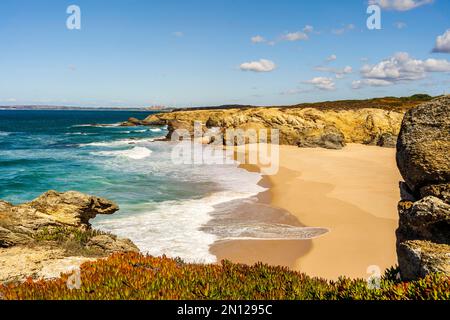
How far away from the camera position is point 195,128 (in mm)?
75500

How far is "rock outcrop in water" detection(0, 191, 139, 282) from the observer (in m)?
7.85

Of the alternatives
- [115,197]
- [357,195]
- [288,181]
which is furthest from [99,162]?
[357,195]

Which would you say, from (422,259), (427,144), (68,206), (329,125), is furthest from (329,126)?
(422,259)

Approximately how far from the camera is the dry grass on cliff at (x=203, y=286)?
540 cm

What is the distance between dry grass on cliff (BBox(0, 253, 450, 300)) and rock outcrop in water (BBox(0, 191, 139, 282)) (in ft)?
4.14

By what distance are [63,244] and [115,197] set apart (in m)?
13.3

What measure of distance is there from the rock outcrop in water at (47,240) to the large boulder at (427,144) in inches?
279

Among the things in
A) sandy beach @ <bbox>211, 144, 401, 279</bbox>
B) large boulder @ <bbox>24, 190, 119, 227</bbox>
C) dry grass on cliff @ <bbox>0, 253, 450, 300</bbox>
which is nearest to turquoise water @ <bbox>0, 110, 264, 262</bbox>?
sandy beach @ <bbox>211, 144, 401, 279</bbox>

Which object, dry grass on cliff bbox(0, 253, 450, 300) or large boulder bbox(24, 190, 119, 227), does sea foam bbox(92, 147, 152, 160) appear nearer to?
large boulder bbox(24, 190, 119, 227)

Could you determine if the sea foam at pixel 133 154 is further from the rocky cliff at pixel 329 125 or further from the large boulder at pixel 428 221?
the large boulder at pixel 428 221

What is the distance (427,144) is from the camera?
7594mm

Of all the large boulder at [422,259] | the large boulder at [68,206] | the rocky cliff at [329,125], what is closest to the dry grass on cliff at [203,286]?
the large boulder at [422,259]

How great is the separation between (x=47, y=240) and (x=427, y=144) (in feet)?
29.9
